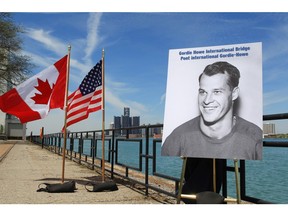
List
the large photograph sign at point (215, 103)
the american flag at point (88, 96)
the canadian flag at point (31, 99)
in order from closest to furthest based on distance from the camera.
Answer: the large photograph sign at point (215, 103), the canadian flag at point (31, 99), the american flag at point (88, 96)

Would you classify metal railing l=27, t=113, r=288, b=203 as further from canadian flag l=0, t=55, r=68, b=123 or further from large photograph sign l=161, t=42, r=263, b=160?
canadian flag l=0, t=55, r=68, b=123

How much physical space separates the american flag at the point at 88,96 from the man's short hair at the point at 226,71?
3736mm

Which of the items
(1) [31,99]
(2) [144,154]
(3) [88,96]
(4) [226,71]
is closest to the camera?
(4) [226,71]

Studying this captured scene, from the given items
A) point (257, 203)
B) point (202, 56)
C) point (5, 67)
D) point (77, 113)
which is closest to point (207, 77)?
point (202, 56)

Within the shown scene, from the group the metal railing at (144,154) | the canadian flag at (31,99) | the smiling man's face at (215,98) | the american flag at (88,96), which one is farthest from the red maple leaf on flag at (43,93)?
the smiling man's face at (215,98)

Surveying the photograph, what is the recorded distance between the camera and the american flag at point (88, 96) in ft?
25.1

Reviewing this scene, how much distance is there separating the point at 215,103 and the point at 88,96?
160 inches

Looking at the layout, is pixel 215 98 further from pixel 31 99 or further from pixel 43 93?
pixel 31 99

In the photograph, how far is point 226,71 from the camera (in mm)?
4137

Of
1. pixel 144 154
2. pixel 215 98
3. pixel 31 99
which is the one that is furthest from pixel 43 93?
pixel 215 98

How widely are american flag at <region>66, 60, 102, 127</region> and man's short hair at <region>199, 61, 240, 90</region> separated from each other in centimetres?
374

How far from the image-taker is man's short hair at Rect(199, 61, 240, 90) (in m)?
4.06

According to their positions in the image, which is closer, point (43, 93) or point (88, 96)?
point (43, 93)

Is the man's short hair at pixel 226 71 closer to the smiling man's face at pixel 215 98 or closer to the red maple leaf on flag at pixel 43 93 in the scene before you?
the smiling man's face at pixel 215 98
